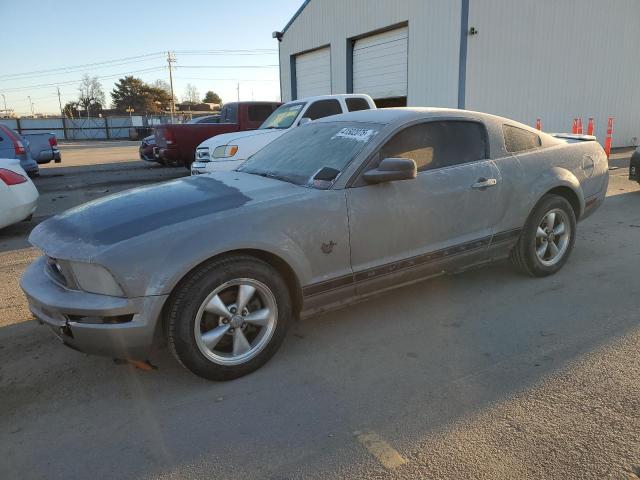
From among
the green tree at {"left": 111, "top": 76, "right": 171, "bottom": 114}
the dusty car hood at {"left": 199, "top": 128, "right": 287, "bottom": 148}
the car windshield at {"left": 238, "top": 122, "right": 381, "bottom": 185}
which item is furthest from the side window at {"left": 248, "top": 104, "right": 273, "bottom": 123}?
the green tree at {"left": 111, "top": 76, "right": 171, "bottom": 114}

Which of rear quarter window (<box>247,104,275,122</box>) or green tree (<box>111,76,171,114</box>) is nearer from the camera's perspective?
rear quarter window (<box>247,104,275,122</box>)

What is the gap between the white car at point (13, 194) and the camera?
21.7 feet

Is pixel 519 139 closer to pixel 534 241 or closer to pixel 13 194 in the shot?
pixel 534 241

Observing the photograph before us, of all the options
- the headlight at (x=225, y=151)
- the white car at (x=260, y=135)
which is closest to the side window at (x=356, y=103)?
the white car at (x=260, y=135)

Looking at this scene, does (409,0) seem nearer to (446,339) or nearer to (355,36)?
(355,36)

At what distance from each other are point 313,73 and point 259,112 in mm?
8977

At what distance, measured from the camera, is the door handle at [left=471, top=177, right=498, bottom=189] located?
398 centimetres

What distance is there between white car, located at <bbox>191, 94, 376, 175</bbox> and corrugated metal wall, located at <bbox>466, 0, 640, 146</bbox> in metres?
6.15

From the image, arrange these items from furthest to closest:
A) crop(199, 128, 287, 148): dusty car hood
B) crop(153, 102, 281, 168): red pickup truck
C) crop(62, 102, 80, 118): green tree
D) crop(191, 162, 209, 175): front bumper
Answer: crop(62, 102, 80, 118): green tree < crop(153, 102, 281, 168): red pickup truck < crop(199, 128, 287, 148): dusty car hood < crop(191, 162, 209, 175): front bumper

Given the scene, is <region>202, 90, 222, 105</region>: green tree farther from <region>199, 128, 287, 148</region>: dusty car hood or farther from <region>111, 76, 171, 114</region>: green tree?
<region>199, 128, 287, 148</region>: dusty car hood

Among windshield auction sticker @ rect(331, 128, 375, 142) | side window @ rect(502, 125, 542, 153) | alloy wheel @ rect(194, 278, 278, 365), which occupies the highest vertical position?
windshield auction sticker @ rect(331, 128, 375, 142)

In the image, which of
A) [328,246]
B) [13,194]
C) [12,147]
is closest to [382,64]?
[12,147]

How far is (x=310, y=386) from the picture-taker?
2994 millimetres

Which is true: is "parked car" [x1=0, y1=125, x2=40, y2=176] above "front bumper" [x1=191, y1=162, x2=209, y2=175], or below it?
above
